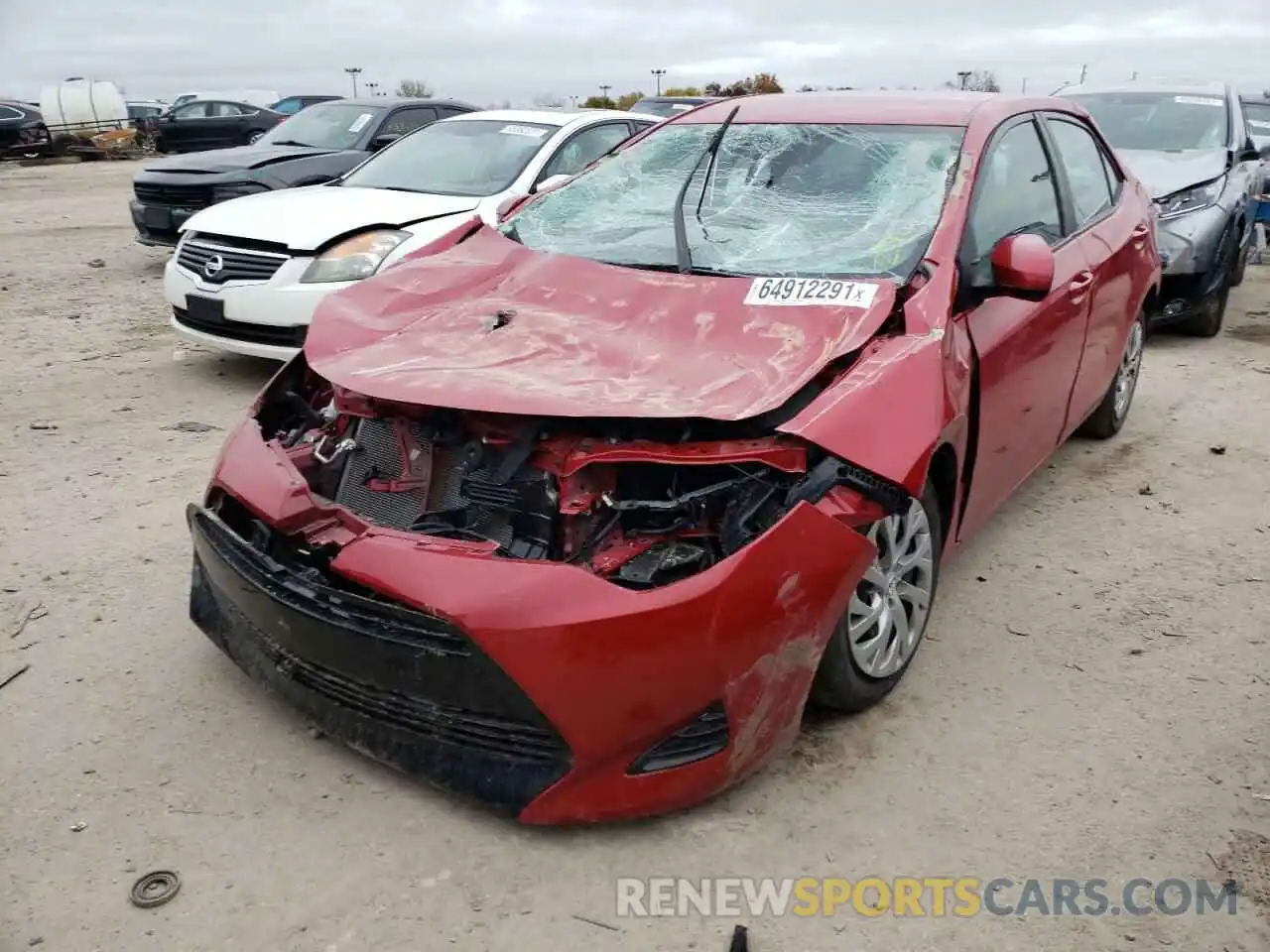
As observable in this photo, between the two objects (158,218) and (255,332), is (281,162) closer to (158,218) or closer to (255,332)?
(158,218)

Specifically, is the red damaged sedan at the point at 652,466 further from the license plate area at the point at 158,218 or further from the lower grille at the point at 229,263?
the license plate area at the point at 158,218

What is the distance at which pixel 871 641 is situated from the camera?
2.88 meters

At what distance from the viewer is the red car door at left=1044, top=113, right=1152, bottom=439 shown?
4141 mm

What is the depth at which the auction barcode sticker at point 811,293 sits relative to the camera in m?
2.92

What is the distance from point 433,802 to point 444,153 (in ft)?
17.5

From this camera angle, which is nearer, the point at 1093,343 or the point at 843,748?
the point at 843,748

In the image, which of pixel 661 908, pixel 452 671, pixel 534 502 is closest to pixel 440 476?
pixel 534 502

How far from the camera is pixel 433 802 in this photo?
2.60 m

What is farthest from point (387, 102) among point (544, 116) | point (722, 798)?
point (722, 798)

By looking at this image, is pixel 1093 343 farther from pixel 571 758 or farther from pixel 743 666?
pixel 571 758

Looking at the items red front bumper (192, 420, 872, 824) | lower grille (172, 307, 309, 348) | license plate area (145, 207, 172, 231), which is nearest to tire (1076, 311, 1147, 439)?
red front bumper (192, 420, 872, 824)

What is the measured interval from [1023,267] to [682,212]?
1.13 meters

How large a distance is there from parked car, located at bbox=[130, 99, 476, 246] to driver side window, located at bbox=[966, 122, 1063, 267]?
604cm

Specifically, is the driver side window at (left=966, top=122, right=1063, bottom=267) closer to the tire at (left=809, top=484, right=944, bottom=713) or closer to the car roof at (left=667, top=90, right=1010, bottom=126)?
the car roof at (left=667, top=90, right=1010, bottom=126)
